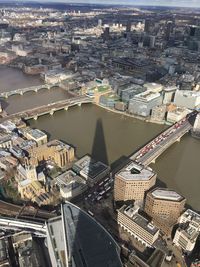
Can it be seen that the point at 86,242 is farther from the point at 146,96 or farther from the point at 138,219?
the point at 146,96

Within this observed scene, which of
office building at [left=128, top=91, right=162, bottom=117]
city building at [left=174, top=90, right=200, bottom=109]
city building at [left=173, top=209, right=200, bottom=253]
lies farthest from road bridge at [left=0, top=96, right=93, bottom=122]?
city building at [left=173, top=209, right=200, bottom=253]

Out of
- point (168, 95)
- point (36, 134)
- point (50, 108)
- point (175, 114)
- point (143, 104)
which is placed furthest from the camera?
point (168, 95)

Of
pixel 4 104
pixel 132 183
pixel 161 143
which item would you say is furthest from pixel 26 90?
pixel 132 183

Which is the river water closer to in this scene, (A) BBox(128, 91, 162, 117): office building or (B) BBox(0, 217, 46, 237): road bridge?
(A) BBox(128, 91, 162, 117): office building

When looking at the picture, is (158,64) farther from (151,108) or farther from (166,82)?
(151,108)

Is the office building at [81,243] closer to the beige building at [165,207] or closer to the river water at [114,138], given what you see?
the beige building at [165,207]

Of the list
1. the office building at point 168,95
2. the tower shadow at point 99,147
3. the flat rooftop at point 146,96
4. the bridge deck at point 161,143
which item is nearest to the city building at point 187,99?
the office building at point 168,95

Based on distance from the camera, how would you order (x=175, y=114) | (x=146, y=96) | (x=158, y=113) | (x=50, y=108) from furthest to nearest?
(x=50, y=108) → (x=146, y=96) → (x=158, y=113) → (x=175, y=114)
